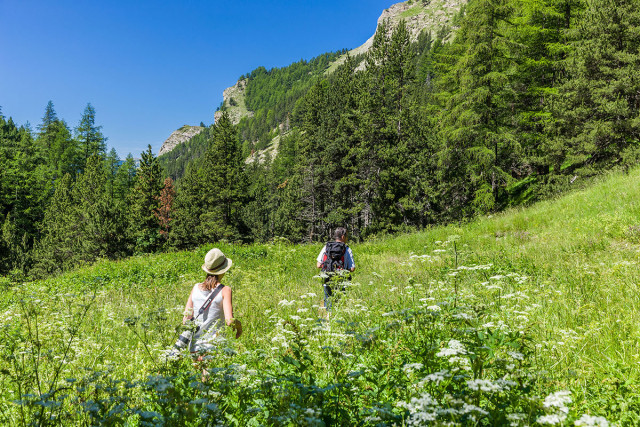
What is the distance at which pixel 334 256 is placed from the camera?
6.62 metres

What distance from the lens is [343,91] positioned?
34594 mm

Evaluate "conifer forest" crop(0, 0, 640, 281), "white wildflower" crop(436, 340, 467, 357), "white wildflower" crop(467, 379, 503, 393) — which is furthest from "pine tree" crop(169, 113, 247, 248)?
"white wildflower" crop(467, 379, 503, 393)

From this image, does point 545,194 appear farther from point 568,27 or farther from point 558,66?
point 568,27

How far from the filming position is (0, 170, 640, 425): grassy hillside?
1.98 m

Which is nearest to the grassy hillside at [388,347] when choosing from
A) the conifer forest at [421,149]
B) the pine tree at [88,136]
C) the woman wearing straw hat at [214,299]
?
the woman wearing straw hat at [214,299]

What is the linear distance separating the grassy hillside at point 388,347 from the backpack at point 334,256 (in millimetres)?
805

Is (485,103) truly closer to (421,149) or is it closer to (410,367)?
(421,149)

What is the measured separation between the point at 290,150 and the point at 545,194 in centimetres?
6076

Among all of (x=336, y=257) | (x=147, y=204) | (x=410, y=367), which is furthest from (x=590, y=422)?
(x=147, y=204)

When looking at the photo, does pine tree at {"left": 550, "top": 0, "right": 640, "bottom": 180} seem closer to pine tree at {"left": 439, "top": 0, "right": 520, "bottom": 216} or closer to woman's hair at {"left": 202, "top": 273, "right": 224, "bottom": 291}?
pine tree at {"left": 439, "top": 0, "right": 520, "bottom": 216}

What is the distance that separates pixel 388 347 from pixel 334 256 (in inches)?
135

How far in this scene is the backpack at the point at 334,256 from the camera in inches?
259

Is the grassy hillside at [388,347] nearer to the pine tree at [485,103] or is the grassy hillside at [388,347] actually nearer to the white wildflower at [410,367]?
the white wildflower at [410,367]

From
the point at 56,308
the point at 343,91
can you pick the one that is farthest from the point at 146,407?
the point at 343,91
